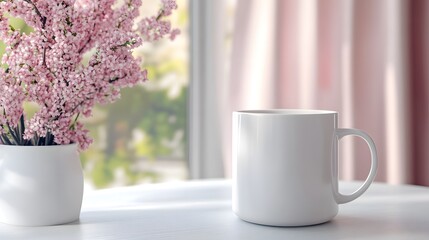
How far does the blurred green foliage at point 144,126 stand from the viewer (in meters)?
2.39

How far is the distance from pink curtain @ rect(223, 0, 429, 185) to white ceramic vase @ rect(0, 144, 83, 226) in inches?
43.8

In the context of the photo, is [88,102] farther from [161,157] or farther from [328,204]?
[161,157]

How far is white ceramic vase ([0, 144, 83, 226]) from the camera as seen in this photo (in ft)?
2.38

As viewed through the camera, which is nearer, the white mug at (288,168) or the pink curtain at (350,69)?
the white mug at (288,168)

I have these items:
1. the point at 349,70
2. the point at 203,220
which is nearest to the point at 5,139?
the point at 203,220

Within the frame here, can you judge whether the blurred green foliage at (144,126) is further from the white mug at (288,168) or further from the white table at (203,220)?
the white mug at (288,168)

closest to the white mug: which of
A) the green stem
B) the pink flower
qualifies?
the pink flower

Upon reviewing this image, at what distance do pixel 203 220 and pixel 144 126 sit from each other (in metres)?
1.70

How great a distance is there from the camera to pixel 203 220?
2.52ft

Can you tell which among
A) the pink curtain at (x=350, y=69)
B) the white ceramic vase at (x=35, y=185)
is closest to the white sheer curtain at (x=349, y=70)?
the pink curtain at (x=350, y=69)

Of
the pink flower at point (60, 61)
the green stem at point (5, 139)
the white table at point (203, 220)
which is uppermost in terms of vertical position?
the pink flower at point (60, 61)

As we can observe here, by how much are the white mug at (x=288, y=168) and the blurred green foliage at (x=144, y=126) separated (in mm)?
1669

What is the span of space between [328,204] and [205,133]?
1.34 m

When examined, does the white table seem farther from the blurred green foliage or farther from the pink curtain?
the blurred green foliage
